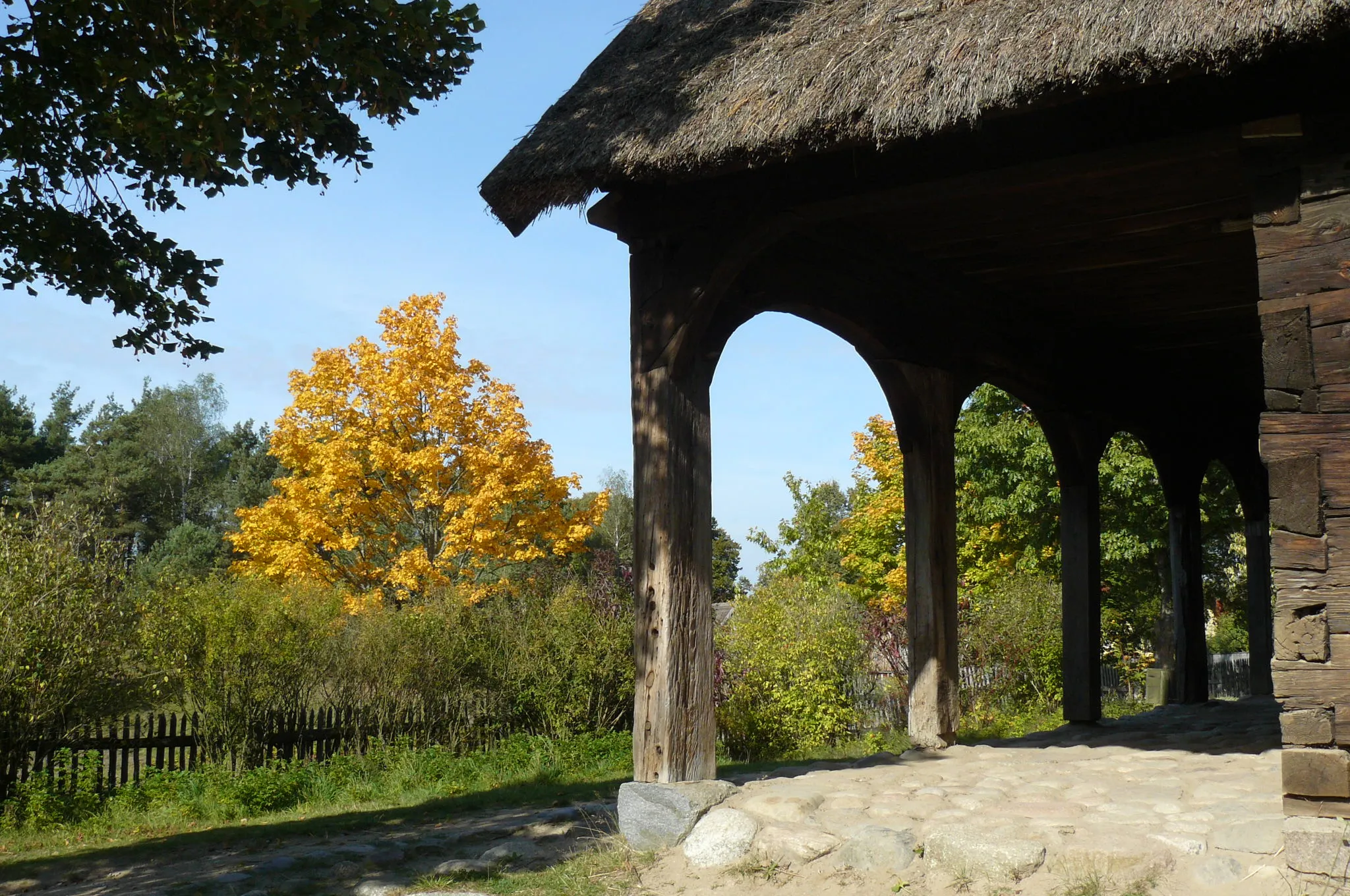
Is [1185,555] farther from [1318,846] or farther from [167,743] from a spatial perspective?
[167,743]

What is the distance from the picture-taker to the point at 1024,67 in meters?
4.31

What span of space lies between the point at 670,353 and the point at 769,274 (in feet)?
2.94

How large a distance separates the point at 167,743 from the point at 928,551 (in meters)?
7.05

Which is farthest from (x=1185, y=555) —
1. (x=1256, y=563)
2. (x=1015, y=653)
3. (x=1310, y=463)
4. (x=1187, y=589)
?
(x=1310, y=463)

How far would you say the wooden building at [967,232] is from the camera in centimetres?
404

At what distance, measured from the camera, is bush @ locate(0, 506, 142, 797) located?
8516 millimetres

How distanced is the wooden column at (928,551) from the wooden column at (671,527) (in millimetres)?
2083

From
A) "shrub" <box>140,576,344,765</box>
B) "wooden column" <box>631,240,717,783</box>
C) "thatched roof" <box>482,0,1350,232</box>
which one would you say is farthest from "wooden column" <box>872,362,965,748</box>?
"shrub" <box>140,576,344,765</box>

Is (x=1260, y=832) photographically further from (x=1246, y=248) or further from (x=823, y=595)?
(x=823, y=595)

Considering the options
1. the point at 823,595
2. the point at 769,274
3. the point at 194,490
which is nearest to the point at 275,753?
the point at 823,595

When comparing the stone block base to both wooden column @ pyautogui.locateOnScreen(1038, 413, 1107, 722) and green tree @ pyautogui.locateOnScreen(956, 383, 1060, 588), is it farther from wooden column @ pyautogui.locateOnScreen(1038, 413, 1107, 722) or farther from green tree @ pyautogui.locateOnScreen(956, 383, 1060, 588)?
green tree @ pyautogui.locateOnScreen(956, 383, 1060, 588)

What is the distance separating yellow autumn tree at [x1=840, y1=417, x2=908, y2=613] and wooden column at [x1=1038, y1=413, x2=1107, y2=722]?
10.9 metres

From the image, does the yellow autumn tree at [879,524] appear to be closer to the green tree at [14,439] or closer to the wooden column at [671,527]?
the wooden column at [671,527]

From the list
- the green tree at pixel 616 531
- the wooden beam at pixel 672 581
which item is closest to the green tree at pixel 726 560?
the green tree at pixel 616 531
